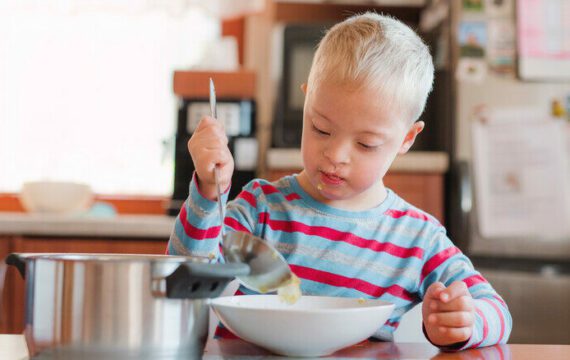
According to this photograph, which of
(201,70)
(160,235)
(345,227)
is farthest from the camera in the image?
(201,70)

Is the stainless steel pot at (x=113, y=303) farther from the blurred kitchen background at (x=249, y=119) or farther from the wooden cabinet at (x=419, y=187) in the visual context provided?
the wooden cabinet at (x=419, y=187)

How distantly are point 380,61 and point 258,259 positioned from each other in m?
0.38

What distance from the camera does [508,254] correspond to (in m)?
2.40

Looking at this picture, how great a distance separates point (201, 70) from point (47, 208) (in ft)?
2.41

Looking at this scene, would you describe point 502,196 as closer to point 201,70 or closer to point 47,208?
point 201,70

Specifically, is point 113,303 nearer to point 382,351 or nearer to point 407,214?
point 382,351

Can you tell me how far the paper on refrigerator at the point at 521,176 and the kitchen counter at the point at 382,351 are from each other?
1.58m

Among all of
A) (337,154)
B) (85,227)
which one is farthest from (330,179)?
(85,227)

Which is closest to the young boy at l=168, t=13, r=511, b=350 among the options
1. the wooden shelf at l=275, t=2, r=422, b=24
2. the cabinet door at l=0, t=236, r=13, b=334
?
the cabinet door at l=0, t=236, r=13, b=334

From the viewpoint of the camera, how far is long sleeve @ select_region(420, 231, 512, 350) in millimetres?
865

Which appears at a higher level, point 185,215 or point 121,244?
point 185,215

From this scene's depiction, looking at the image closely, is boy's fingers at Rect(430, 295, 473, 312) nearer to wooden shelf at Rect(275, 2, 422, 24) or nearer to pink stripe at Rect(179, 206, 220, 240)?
pink stripe at Rect(179, 206, 220, 240)

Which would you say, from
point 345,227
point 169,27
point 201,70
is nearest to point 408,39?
point 345,227

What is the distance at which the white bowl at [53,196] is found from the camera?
2629 millimetres
